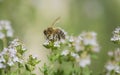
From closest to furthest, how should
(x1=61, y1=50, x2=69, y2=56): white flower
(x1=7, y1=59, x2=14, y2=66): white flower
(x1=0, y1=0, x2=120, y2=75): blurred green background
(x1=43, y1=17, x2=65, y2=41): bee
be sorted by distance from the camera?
(x1=7, y1=59, x2=14, y2=66): white flower < (x1=61, y1=50, x2=69, y2=56): white flower < (x1=43, y1=17, x2=65, y2=41): bee < (x1=0, y1=0, x2=120, y2=75): blurred green background

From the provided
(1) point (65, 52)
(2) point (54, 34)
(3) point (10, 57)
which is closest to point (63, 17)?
(2) point (54, 34)

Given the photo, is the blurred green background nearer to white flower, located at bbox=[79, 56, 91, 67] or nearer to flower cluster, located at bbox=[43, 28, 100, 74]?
flower cluster, located at bbox=[43, 28, 100, 74]

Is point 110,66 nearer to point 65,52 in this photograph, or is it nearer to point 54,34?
point 65,52

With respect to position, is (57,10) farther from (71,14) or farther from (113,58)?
(113,58)

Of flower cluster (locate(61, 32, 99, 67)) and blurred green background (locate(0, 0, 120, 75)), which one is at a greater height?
blurred green background (locate(0, 0, 120, 75))

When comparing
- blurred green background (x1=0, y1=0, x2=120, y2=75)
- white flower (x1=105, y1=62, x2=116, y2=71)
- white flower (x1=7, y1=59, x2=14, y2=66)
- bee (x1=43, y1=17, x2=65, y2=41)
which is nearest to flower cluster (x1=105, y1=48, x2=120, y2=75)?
white flower (x1=105, y1=62, x2=116, y2=71)

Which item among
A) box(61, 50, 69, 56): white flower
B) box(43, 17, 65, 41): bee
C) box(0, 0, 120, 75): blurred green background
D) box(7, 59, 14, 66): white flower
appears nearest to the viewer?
box(7, 59, 14, 66): white flower
